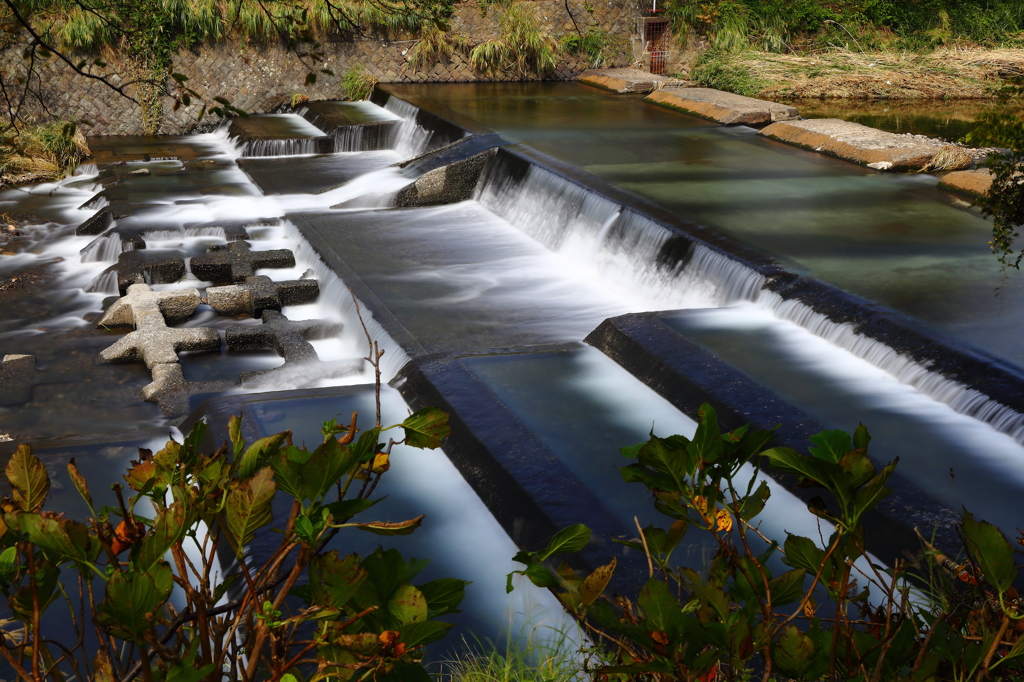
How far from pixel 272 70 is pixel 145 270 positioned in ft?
23.8

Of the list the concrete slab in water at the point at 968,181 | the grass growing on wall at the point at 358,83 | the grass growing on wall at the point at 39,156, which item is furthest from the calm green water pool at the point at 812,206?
the grass growing on wall at the point at 39,156

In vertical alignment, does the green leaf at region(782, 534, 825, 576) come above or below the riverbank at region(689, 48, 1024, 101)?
above

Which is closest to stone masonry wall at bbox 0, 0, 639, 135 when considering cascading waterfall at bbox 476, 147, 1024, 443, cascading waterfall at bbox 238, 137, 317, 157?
cascading waterfall at bbox 238, 137, 317, 157

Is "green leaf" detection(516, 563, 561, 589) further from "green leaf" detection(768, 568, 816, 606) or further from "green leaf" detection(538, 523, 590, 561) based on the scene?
"green leaf" detection(768, 568, 816, 606)

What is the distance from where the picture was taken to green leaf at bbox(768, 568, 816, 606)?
4.98 feet

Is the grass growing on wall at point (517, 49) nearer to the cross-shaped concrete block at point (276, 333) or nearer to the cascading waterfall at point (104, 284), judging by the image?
the cascading waterfall at point (104, 284)

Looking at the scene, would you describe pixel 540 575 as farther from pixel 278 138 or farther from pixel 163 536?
pixel 278 138

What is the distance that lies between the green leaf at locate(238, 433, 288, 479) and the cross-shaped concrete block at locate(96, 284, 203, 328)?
5.49 m

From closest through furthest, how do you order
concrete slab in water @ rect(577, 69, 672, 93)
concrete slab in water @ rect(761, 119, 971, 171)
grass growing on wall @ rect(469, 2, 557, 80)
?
concrete slab in water @ rect(761, 119, 971, 171)
concrete slab in water @ rect(577, 69, 672, 93)
grass growing on wall @ rect(469, 2, 557, 80)

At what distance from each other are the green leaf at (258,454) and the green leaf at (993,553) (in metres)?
1.04

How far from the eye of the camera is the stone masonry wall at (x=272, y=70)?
12.9 meters

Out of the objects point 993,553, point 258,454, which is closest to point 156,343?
point 258,454

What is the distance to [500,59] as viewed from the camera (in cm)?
1486

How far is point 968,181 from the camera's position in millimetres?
7805
